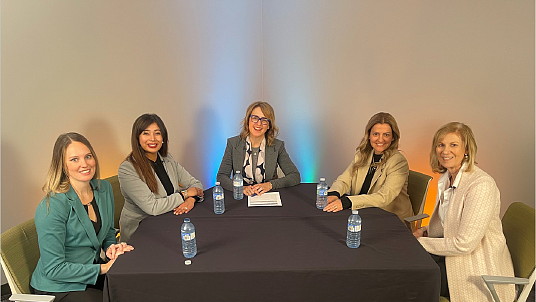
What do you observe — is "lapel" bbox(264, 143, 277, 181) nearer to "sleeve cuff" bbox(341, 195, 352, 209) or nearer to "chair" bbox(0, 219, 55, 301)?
"sleeve cuff" bbox(341, 195, 352, 209)

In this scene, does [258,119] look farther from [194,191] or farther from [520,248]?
[520,248]

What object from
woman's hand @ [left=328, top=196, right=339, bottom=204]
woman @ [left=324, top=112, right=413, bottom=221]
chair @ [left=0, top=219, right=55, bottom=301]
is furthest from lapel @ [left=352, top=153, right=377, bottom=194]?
chair @ [left=0, top=219, right=55, bottom=301]

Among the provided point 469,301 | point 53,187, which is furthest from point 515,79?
point 53,187

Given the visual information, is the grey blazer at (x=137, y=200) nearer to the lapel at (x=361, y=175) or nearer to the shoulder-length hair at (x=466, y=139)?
the lapel at (x=361, y=175)

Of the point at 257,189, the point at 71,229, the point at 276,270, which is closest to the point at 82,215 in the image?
the point at 71,229

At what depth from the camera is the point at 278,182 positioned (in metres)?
3.08

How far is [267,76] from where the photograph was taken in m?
4.79

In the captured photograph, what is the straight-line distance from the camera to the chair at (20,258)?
5.96 ft

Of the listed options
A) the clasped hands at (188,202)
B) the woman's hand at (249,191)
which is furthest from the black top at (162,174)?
the woman's hand at (249,191)

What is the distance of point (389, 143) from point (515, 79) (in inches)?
60.7

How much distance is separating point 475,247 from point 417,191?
1099mm

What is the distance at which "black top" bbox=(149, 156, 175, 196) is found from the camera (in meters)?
2.82

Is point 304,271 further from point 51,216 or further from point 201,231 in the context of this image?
point 51,216

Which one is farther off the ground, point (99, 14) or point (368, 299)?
point (99, 14)
